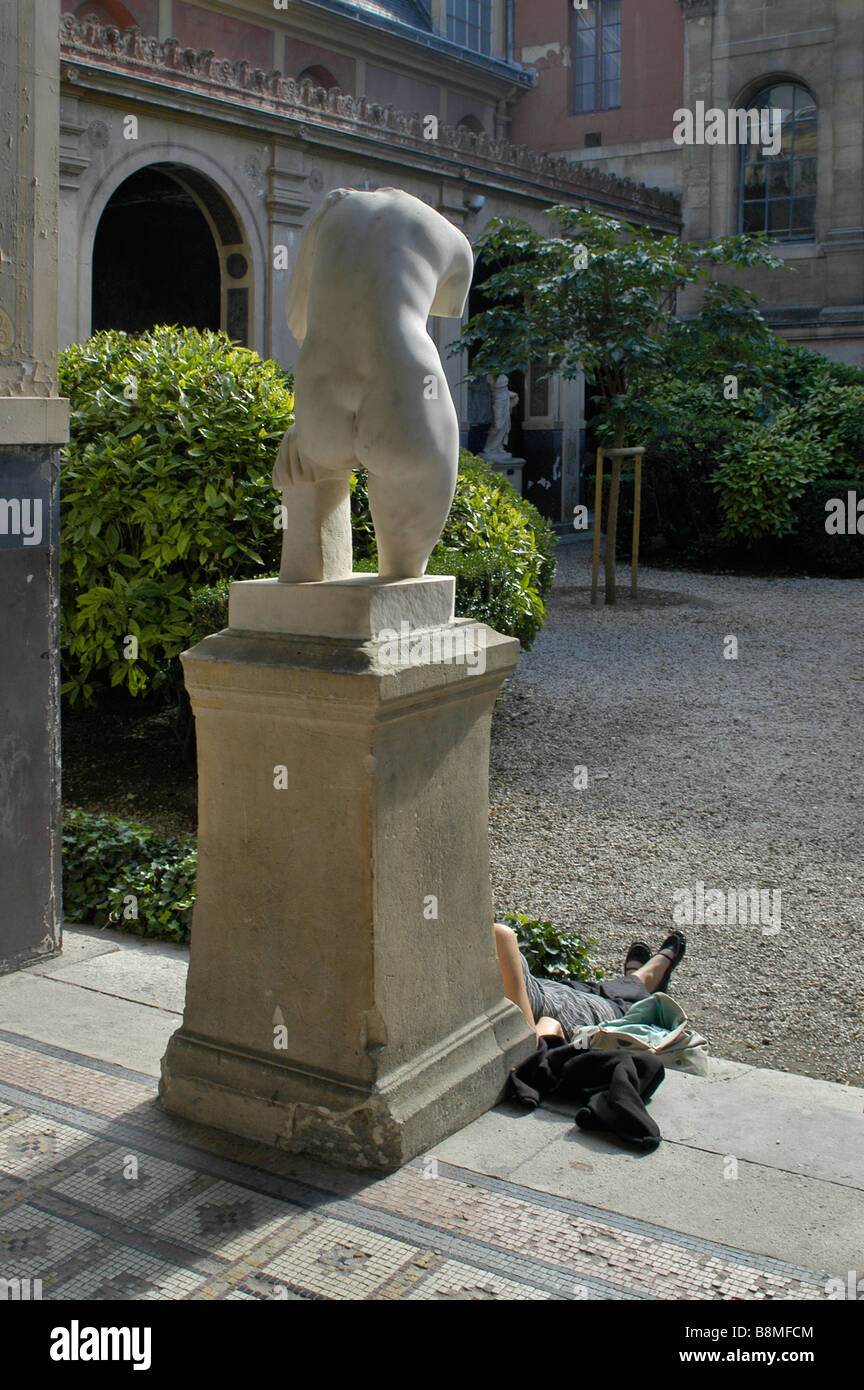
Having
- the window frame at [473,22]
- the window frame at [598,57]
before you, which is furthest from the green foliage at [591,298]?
the window frame at [598,57]

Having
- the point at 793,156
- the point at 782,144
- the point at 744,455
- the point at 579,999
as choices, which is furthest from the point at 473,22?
the point at 579,999

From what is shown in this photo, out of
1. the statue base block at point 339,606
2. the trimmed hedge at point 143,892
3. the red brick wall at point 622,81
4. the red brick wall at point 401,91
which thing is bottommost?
the trimmed hedge at point 143,892

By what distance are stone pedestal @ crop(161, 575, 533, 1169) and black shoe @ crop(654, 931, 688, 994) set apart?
141cm

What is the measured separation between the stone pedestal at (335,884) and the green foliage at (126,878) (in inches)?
62.6

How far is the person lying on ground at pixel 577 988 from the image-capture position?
3924 millimetres

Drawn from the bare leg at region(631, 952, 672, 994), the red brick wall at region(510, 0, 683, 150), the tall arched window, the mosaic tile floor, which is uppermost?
the red brick wall at region(510, 0, 683, 150)

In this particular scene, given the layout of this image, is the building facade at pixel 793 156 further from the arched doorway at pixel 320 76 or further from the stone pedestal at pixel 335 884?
the stone pedestal at pixel 335 884

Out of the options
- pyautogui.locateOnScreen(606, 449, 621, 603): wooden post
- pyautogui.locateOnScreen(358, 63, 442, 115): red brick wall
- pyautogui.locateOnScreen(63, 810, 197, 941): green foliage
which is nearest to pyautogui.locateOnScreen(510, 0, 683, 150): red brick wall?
pyautogui.locateOnScreen(358, 63, 442, 115): red brick wall

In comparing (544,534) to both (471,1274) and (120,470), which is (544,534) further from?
(471,1274)

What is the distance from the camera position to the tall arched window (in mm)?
22906

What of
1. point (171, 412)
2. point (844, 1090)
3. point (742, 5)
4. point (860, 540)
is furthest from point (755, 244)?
point (844, 1090)

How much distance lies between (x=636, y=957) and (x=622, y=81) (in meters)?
25.1

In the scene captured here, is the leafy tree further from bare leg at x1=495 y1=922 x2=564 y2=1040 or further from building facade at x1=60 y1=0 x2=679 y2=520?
bare leg at x1=495 y1=922 x2=564 y2=1040

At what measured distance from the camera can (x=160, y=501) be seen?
6.98m
